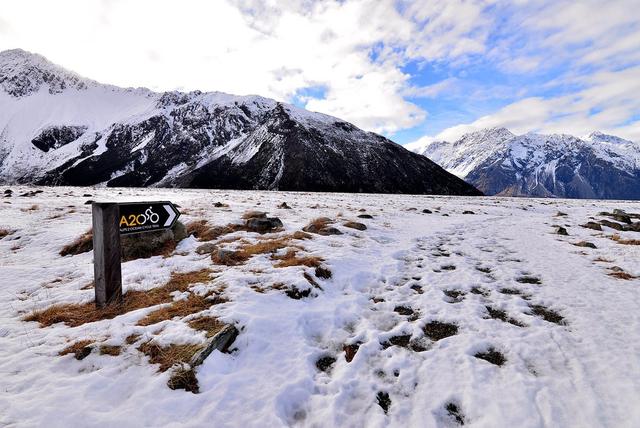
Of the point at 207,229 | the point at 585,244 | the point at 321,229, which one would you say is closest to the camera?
the point at 585,244

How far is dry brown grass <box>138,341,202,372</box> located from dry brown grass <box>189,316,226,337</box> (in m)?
0.48

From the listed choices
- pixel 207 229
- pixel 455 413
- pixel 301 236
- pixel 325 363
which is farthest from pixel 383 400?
pixel 207 229

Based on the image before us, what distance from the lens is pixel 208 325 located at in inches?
259

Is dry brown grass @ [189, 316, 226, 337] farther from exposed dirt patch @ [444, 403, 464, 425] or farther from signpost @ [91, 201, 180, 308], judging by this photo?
exposed dirt patch @ [444, 403, 464, 425]

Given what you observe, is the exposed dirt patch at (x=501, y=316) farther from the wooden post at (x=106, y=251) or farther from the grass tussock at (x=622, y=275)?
the wooden post at (x=106, y=251)

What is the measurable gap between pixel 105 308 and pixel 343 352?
5.51 meters

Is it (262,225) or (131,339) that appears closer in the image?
(131,339)

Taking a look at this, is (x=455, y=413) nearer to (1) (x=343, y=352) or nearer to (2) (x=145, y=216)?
(1) (x=343, y=352)

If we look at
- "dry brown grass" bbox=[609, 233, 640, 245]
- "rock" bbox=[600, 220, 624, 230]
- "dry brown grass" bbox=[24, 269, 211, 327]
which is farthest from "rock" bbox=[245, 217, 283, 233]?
"rock" bbox=[600, 220, 624, 230]

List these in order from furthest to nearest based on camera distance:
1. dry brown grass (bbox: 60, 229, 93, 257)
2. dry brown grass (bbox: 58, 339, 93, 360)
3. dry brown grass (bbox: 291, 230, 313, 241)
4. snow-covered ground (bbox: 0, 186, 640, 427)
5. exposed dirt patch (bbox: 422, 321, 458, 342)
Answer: dry brown grass (bbox: 291, 230, 313, 241), dry brown grass (bbox: 60, 229, 93, 257), exposed dirt patch (bbox: 422, 321, 458, 342), dry brown grass (bbox: 58, 339, 93, 360), snow-covered ground (bbox: 0, 186, 640, 427)

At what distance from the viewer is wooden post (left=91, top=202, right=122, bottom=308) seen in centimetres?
719

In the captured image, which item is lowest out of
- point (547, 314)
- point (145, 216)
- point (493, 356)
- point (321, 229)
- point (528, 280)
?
point (493, 356)

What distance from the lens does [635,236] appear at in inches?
712

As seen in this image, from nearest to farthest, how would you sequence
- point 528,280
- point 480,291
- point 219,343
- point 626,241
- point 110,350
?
point 110,350
point 219,343
point 480,291
point 528,280
point 626,241
